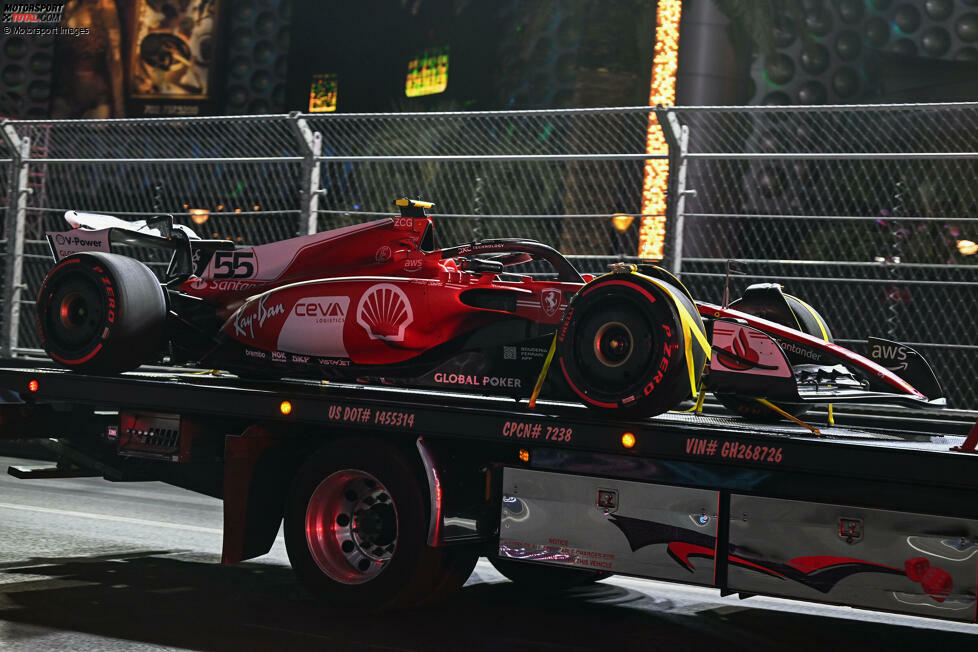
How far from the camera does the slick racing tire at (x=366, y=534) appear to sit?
609 cm

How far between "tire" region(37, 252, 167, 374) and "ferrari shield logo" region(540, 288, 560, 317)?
93.4 inches

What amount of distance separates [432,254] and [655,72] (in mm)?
13752

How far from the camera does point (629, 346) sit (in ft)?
19.4

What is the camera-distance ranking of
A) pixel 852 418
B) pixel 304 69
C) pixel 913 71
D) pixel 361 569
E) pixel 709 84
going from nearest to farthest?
pixel 361 569 → pixel 852 418 → pixel 709 84 → pixel 913 71 → pixel 304 69

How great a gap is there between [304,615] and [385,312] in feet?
5.47

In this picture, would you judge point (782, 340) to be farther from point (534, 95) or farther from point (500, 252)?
point (534, 95)

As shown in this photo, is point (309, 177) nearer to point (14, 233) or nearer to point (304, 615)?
point (14, 233)

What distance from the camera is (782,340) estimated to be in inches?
249

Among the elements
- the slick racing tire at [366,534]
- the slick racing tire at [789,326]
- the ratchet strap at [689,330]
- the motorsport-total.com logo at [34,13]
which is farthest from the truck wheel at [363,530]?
the motorsport-total.com logo at [34,13]

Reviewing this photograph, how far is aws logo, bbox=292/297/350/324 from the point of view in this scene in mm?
6992

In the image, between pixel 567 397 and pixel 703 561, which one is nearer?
pixel 703 561

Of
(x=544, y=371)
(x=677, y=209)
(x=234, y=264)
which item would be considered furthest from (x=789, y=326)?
(x=234, y=264)

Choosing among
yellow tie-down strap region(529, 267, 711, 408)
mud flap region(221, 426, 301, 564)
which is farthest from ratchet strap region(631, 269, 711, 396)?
mud flap region(221, 426, 301, 564)

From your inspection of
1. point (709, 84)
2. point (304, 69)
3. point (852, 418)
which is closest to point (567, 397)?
point (852, 418)
